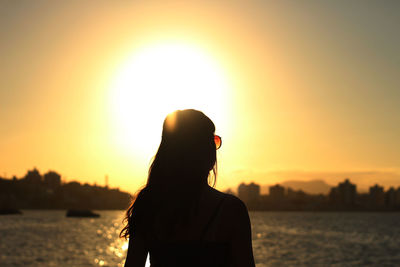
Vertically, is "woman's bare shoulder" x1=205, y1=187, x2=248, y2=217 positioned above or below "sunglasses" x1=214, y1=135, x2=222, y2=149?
below

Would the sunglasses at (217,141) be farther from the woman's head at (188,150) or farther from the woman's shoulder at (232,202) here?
the woman's shoulder at (232,202)

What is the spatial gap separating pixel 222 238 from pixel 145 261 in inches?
21.2

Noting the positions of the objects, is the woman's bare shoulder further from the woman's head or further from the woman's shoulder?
the woman's head

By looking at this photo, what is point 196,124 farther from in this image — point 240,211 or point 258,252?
point 258,252

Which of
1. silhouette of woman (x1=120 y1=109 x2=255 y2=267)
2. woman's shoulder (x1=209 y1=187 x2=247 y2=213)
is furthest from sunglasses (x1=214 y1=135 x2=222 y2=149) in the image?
woman's shoulder (x1=209 y1=187 x2=247 y2=213)

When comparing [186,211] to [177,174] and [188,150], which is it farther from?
[188,150]

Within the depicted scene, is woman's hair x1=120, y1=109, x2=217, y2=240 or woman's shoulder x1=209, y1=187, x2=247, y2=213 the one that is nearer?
woman's shoulder x1=209, y1=187, x2=247, y2=213

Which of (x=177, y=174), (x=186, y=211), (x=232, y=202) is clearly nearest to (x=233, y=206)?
(x=232, y=202)

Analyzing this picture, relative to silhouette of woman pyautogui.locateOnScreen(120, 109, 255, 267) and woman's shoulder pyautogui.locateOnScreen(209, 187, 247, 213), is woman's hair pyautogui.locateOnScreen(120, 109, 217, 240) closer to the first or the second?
silhouette of woman pyautogui.locateOnScreen(120, 109, 255, 267)

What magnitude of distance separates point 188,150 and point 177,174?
15 centimetres

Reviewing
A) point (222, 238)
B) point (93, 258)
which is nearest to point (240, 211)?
point (222, 238)

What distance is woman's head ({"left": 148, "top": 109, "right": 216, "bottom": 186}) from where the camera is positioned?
3064 millimetres

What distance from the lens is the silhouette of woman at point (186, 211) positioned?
2865mm

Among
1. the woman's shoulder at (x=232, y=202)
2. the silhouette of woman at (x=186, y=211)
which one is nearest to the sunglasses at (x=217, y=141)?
the silhouette of woman at (x=186, y=211)
